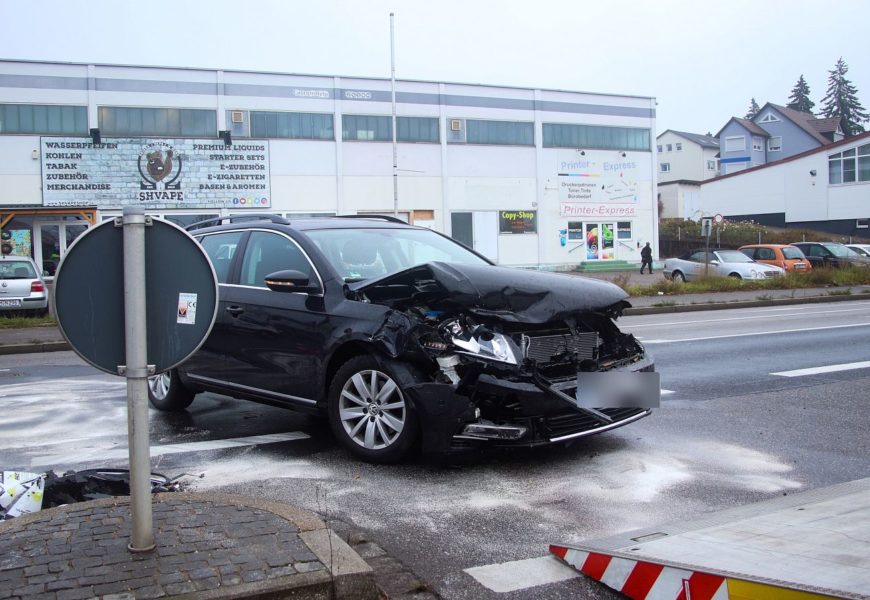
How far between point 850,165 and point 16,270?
52381mm

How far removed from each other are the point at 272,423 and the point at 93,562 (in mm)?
3515

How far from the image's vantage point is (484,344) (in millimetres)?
5199

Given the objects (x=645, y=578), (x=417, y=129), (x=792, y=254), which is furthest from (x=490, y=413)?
(x=417, y=129)

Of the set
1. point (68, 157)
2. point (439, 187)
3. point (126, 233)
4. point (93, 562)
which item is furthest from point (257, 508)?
point (439, 187)

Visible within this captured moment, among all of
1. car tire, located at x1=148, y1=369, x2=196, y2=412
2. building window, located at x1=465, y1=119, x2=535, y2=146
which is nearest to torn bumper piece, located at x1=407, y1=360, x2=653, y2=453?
car tire, located at x1=148, y1=369, x2=196, y2=412

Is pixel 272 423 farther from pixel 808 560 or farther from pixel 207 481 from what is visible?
pixel 808 560

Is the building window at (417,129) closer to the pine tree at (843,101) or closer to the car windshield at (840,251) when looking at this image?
the car windshield at (840,251)

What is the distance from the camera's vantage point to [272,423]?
7004 mm

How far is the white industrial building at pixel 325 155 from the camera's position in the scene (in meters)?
35.2

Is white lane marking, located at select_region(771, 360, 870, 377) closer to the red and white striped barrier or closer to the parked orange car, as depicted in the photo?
Result: the red and white striped barrier

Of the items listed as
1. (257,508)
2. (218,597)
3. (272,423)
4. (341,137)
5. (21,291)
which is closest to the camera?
(218,597)

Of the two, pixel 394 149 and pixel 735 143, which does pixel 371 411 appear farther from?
pixel 735 143

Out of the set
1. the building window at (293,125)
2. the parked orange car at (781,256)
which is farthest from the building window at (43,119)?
the parked orange car at (781,256)

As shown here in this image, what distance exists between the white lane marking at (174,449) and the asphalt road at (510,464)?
0.02 meters
